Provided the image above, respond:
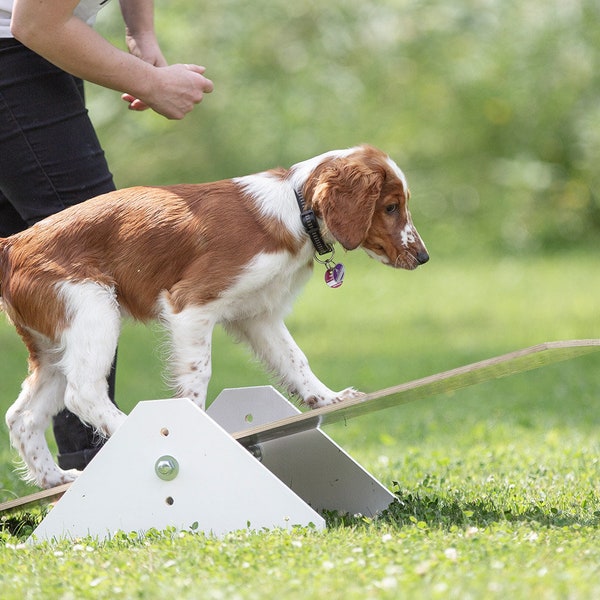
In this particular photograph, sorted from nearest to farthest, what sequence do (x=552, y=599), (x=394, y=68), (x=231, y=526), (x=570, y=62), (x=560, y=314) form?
(x=552, y=599) < (x=231, y=526) < (x=560, y=314) < (x=570, y=62) < (x=394, y=68)

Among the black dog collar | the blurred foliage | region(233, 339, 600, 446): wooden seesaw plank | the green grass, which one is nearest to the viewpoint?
the green grass

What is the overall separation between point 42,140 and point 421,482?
7.48 ft

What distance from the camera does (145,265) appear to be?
4.63 m

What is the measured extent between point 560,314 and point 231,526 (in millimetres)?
7669

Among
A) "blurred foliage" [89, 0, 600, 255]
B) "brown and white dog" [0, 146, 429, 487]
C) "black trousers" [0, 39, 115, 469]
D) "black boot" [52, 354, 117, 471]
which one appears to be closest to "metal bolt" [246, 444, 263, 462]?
"brown and white dog" [0, 146, 429, 487]

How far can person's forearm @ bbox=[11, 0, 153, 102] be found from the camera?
4453 millimetres

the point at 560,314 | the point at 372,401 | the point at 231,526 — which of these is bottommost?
the point at 560,314

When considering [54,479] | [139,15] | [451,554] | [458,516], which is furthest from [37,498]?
[139,15]

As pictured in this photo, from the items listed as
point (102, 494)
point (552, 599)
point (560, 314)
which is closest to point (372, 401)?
point (102, 494)

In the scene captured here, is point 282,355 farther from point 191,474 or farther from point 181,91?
point 181,91

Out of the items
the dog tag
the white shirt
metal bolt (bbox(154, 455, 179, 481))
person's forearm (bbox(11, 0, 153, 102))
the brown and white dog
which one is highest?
the white shirt

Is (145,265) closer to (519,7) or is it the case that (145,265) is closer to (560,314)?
(560,314)

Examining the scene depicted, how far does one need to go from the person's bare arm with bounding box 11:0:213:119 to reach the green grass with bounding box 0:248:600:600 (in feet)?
3.24

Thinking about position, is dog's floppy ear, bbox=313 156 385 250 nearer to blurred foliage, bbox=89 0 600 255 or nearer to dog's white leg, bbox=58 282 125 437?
dog's white leg, bbox=58 282 125 437
